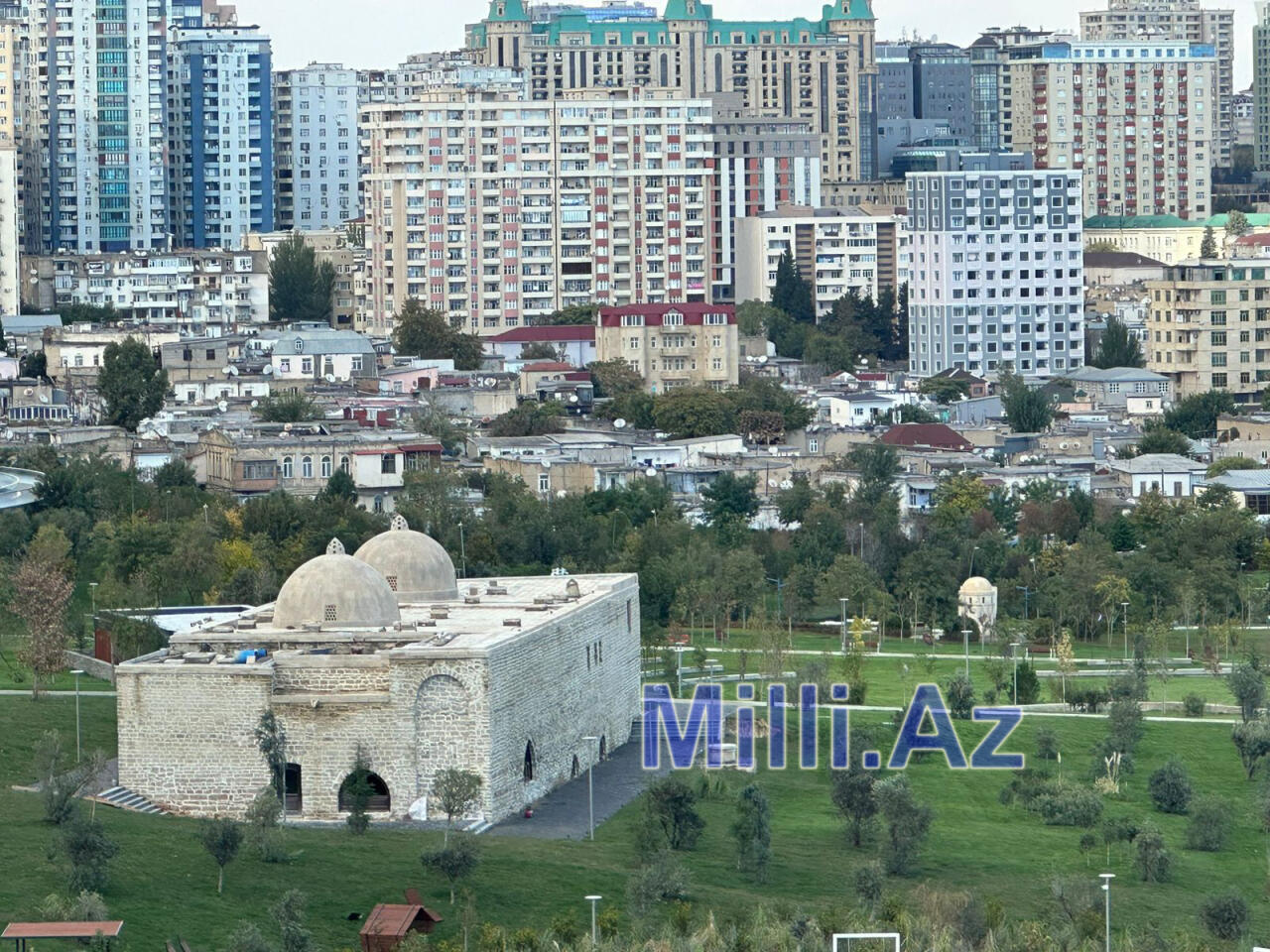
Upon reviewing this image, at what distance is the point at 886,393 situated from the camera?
97.2 m

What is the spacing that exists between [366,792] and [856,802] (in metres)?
5.83

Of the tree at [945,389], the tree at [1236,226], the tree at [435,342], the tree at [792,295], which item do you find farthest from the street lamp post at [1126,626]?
the tree at [1236,226]

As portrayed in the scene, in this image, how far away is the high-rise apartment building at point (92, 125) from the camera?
12675 cm

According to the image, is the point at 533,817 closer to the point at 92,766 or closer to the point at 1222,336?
the point at 92,766

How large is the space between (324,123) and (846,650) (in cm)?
9071

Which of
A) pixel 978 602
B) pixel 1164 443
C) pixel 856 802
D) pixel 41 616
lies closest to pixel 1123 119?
pixel 1164 443

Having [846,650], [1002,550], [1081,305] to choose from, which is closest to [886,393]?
[1081,305]

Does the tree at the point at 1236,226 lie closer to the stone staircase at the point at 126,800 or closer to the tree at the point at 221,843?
the stone staircase at the point at 126,800

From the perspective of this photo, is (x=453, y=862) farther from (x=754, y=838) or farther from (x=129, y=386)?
(x=129, y=386)

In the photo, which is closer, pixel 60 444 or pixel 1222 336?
pixel 60 444

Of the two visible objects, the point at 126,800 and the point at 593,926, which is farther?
the point at 126,800

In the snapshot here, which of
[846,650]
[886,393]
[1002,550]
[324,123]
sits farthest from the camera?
[324,123]

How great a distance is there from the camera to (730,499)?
235 feet

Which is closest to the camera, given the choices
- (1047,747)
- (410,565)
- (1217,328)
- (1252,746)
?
(1252,746)
